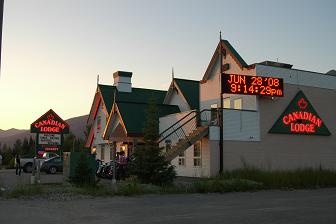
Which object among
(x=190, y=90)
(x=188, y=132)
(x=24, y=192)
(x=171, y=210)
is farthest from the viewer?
(x=190, y=90)

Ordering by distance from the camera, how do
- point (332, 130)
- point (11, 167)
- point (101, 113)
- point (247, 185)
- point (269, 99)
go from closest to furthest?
point (247, 185) < point (269, 99) < point (332, 130) < point (101, 113) < point (11, 167)

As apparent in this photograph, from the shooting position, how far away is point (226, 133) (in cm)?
2795

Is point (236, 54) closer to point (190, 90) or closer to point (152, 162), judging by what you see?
point (190, 90)

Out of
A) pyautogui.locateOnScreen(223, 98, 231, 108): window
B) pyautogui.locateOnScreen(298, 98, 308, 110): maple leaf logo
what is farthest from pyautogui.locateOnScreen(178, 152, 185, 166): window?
pyautogui.locateOnScreen(298, 98, 308, 110): maple leaf logo

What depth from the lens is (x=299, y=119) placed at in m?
31.4

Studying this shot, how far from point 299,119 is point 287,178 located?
376 inches

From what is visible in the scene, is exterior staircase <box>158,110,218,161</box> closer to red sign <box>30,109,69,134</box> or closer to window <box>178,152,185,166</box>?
window <box>178,152,185,166</box>

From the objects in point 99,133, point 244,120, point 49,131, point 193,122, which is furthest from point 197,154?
point 99,133

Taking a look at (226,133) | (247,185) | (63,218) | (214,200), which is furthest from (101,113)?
(63,218)

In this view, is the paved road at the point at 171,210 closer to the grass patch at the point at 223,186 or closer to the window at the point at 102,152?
the grass patch at the point at 223,186

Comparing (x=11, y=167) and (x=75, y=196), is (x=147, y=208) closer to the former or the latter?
(x=75, y=196)

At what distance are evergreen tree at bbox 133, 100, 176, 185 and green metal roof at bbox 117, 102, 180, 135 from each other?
1212 centimetres

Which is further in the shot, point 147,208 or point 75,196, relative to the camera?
point 75,196

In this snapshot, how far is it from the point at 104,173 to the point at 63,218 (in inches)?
658
